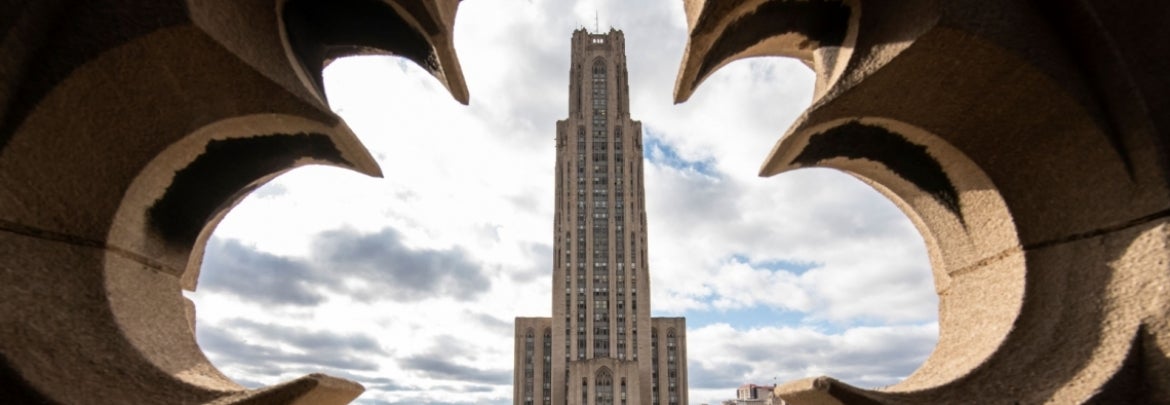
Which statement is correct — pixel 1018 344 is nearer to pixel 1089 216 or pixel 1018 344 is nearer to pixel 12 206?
pixel 1089 216

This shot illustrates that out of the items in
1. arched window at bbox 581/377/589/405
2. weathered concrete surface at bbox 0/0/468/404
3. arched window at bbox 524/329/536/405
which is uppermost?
arched window at bbox 524/329/536/405

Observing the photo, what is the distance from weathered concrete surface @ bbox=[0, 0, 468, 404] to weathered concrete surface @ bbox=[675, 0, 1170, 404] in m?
2.39

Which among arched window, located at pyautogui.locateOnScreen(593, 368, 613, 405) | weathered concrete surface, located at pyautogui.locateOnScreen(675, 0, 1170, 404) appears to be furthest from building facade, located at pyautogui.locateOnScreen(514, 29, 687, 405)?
weathered concrete surface, located at pyautogui.locateOnScreen(675, 0, 1170, 404)

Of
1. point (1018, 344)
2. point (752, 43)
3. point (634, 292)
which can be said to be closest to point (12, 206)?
point (752, 43)

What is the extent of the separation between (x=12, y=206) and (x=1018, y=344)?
476cm

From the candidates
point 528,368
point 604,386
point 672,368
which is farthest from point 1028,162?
point 672,368

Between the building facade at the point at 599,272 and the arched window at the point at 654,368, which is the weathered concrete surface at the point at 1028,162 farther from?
the arched window at the point at 654,368

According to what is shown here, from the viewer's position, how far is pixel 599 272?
2827 inches

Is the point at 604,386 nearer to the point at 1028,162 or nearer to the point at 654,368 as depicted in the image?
the point at 654,368

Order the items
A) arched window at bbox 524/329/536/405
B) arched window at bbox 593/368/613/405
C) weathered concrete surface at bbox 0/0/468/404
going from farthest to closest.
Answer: arched window at bbox 524/329/536/405, arched window at bbox 593/368/613/405, weathered concrete surface at bbox 0/0/468/404

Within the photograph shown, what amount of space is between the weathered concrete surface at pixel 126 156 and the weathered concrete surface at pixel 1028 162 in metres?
2.39

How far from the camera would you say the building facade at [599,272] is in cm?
7106

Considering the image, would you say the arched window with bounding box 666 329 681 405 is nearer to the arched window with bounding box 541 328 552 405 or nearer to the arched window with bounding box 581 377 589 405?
the arched window with bounding box 581 377 589 405

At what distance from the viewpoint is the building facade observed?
71.1m
